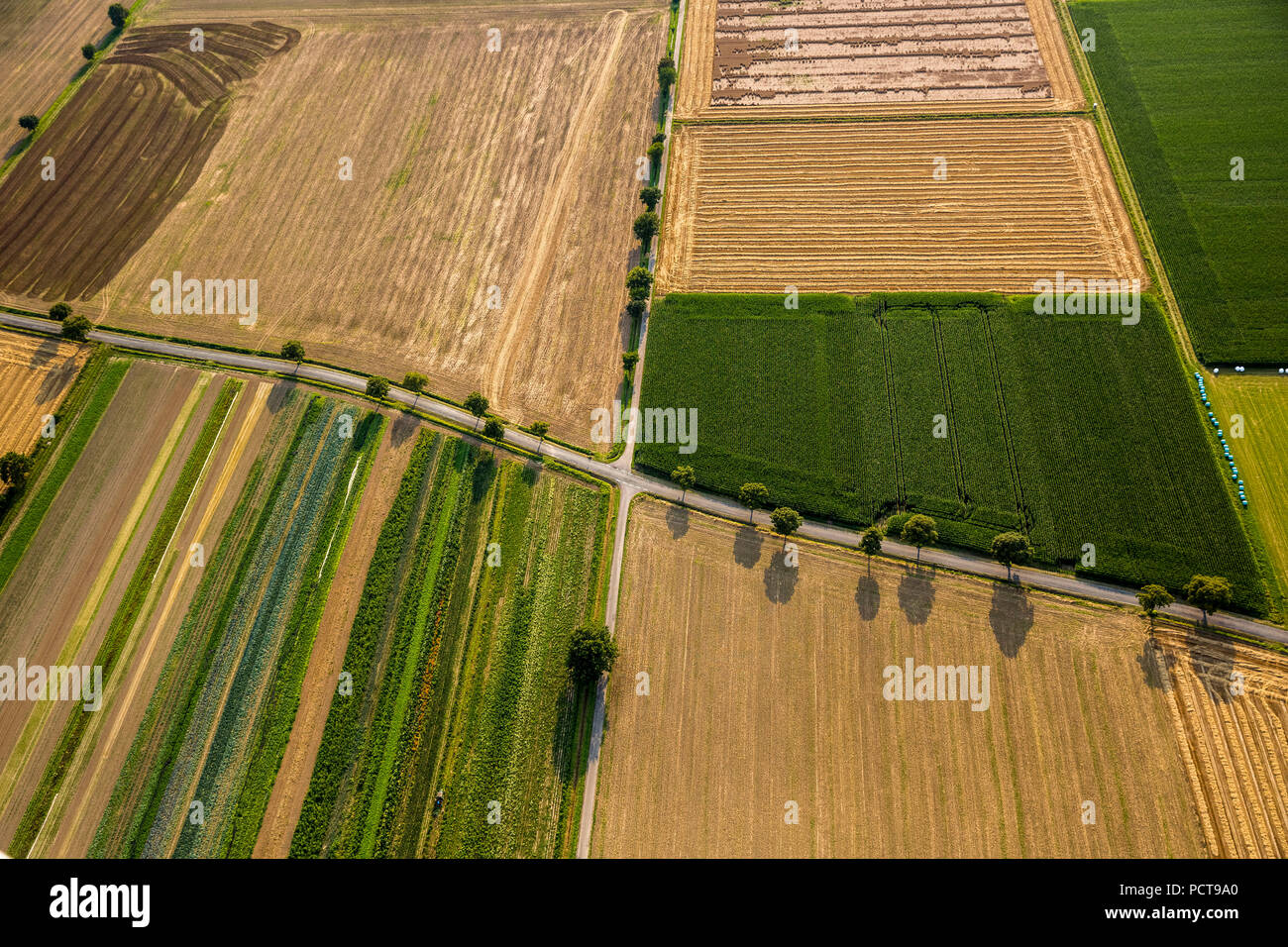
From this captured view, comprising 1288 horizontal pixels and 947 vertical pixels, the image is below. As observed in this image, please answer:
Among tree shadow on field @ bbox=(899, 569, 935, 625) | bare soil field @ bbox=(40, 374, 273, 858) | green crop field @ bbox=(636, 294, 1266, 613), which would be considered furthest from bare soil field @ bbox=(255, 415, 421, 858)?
tree shadow on field @ bbox=(899, 569, 935, 625)

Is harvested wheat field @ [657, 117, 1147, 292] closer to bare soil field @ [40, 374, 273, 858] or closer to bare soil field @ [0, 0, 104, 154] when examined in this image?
bare soil field @ [40, 374, 273, 858]

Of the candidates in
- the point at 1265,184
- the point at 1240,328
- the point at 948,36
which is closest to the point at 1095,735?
the point at 1240,328

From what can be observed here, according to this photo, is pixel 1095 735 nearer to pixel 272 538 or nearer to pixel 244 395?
pixel 272 538

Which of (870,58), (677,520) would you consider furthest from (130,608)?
(870,58)

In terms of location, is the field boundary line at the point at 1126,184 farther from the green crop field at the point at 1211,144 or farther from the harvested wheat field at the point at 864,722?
the harvested wheat field at the point at 864,722

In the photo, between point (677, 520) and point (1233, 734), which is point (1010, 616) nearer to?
point (1233, 734)

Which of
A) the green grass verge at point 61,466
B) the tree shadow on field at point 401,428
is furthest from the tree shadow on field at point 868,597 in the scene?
the green grass verge at point 61,466
